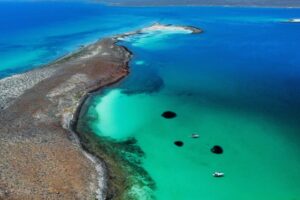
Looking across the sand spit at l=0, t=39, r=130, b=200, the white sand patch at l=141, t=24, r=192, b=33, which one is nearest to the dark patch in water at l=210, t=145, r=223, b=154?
the sand spit at l=0, t=39, r=130, b=200

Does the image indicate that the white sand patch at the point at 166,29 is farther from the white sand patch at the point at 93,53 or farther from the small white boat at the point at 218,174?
the small white boat at the point at 218,174

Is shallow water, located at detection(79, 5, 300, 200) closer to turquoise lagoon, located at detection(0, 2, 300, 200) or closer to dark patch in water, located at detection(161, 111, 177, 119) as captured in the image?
turquoise lagoon, located at detection(0, 2, 300, 200)

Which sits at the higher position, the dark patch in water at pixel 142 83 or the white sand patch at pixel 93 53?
the white sand patch at pixel 93 53

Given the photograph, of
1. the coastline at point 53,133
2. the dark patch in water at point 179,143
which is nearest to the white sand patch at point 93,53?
the coastline at point 53,133

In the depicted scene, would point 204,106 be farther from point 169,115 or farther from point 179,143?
point 179,143

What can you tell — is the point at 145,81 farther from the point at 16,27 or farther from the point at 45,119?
the point at 16,27

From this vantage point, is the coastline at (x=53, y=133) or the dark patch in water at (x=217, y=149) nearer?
the coastline at (x=53, y=133)

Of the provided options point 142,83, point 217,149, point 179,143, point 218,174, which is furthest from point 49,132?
point 142,83
